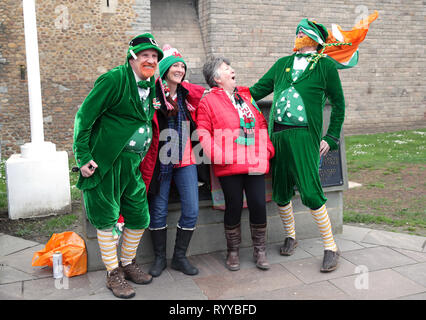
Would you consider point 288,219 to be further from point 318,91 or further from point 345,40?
point 345,40

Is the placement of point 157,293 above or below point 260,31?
below

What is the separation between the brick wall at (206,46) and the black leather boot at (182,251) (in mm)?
9361

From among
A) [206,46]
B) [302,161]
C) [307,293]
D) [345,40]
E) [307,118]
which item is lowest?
[307,293]

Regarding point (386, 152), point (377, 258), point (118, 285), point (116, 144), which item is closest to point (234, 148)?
point (116, 144)

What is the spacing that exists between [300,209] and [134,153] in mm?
1921

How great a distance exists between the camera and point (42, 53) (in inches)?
443

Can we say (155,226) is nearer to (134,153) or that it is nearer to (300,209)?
(134,153)

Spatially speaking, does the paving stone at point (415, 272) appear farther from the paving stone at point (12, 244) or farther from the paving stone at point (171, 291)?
the paving stone at point (12, 244)

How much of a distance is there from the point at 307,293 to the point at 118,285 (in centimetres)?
141

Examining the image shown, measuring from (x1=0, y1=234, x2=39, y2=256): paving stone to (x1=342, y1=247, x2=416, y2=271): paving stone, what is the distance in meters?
3.12

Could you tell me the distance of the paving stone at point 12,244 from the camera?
13.2 ft

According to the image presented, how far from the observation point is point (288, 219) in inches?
151

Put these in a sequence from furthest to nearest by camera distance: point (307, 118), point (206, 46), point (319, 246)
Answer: point (206, 46)
point (319, 246)
point (307, 118)
